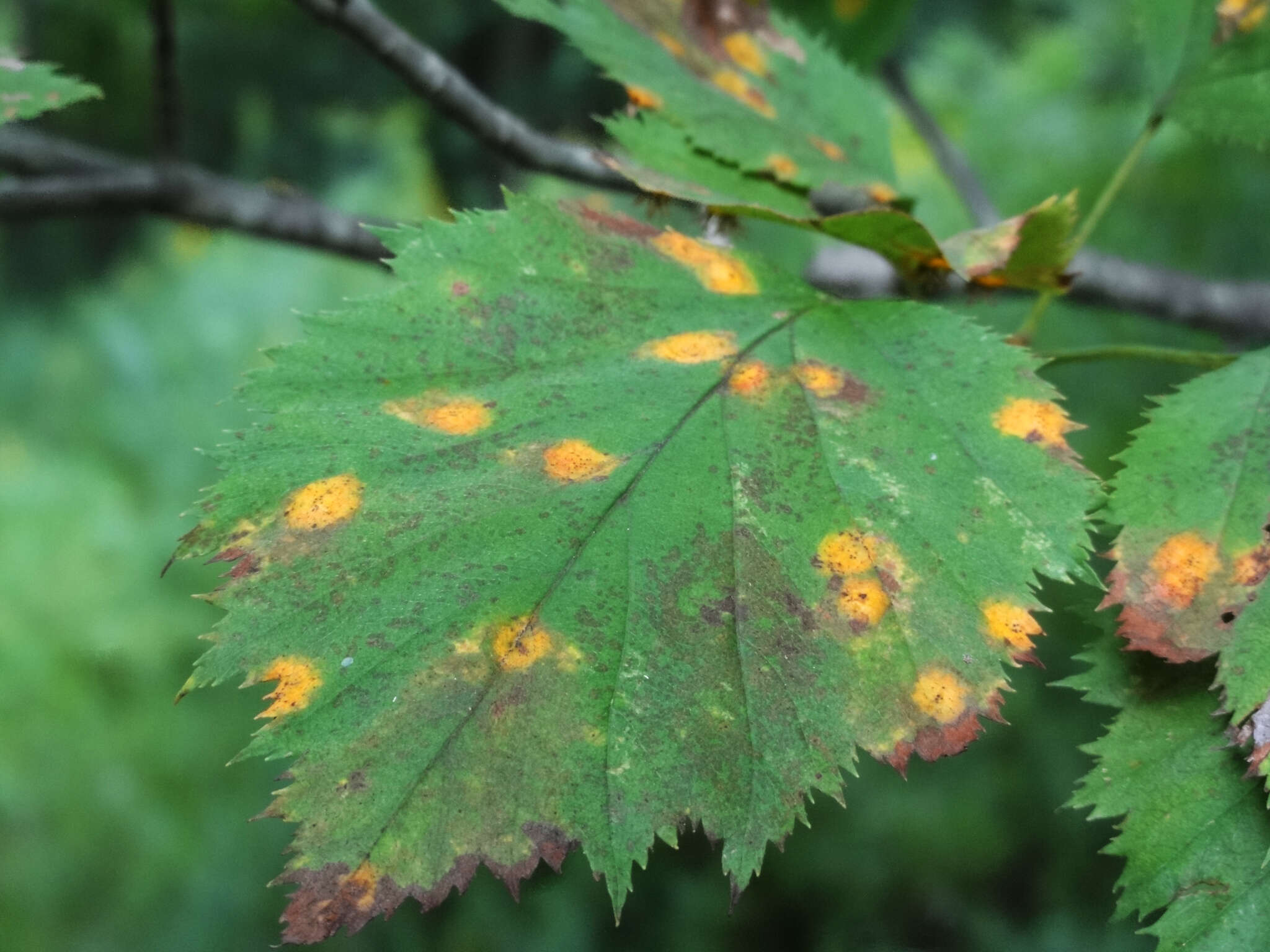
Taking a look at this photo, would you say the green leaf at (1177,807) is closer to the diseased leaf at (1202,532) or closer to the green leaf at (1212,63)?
the diseased leaf at (1202,532)

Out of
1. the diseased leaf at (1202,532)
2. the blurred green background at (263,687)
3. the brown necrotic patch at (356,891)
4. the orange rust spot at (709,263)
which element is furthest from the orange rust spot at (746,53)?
the blurred green background at (263,687)

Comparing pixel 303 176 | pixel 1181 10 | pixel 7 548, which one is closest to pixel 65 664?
pixel 7 548

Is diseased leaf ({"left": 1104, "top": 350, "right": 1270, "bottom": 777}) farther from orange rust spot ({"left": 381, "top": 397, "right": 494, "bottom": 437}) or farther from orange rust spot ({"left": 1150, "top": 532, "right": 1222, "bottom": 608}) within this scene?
orange rust spot ({"left": 381, "top": 397, "right": 494, "bottom": 437})

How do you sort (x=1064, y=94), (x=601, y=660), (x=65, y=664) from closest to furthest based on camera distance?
1. (x=601, y=660)
2. (x=65, y=664)
3. (x=1064, y=94)

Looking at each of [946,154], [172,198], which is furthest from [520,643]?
[946,154]

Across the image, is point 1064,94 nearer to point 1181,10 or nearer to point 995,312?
point 995,312

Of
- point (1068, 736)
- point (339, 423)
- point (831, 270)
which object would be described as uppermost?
point (339, 423)

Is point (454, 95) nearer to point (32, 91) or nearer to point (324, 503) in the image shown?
point (32, 91)
